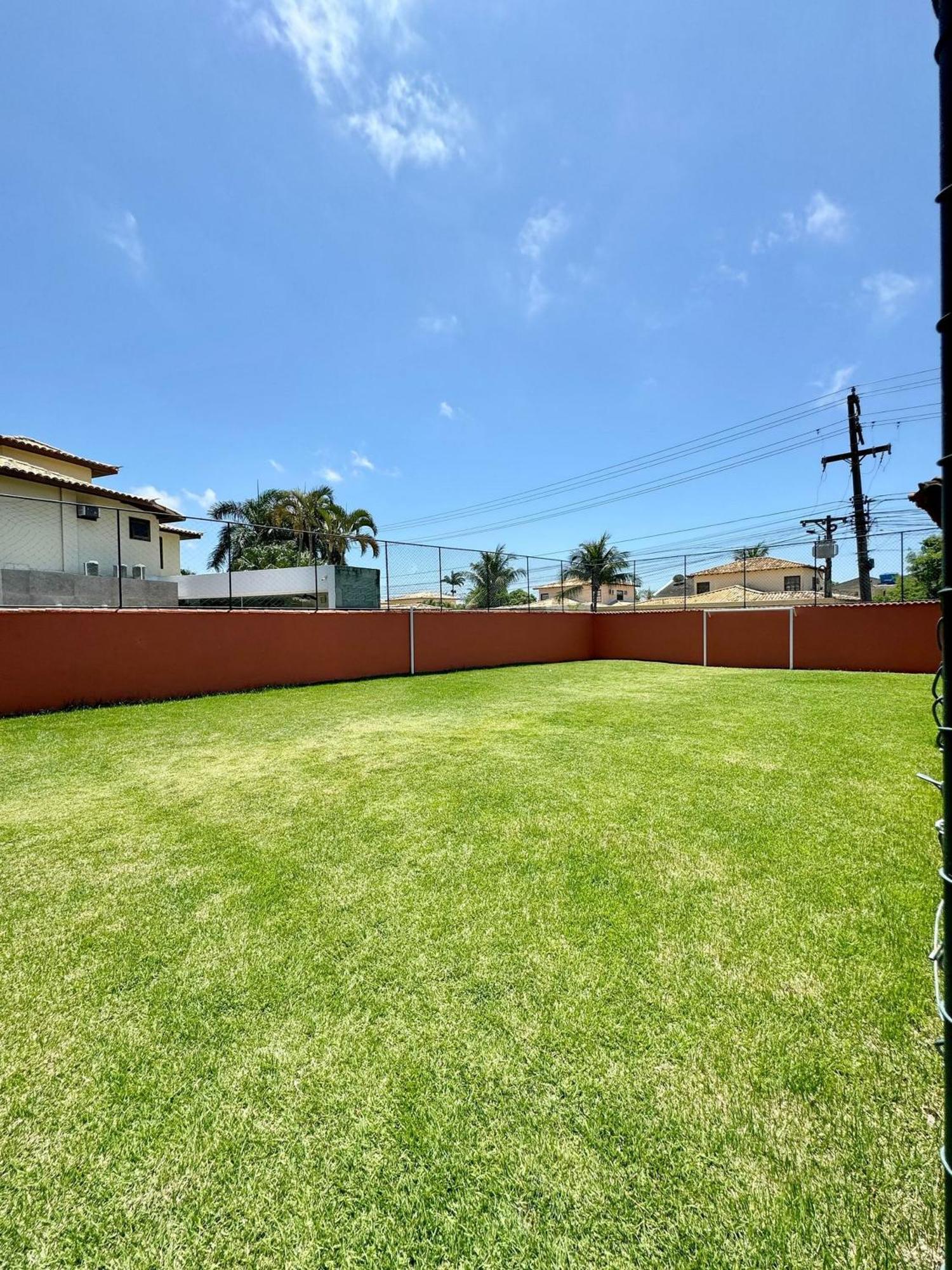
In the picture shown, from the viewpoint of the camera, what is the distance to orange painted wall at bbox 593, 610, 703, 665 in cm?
1470

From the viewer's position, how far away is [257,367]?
17.0m

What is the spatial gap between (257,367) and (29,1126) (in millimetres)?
19621

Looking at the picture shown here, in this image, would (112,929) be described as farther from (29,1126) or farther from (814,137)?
(814,137)

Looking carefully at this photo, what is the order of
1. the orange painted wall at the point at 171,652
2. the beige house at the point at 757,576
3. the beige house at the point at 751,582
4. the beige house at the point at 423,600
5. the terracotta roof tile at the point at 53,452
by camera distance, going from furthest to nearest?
1. the beige house at the point at 757,576
2. the beige house at the point at 751,582
3. the terracotta roof tile at the point at 53,452
4. the beige house at the point at 423,600
5. the orange painted wall at the point at 171,652

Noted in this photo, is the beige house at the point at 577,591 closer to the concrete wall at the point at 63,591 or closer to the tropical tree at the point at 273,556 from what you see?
the tropical tree at the point at 273,556

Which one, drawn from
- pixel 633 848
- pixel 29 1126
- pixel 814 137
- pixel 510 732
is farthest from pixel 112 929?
pixel 814 137

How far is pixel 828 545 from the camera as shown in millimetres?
16828

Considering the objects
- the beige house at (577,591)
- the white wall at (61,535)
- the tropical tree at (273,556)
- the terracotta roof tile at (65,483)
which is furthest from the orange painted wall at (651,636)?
the white wall at (61,535)

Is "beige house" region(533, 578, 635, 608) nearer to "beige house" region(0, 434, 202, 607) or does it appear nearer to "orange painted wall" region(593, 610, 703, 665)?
"orange painted wall" region(593, 610, 703, 665)

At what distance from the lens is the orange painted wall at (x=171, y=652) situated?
712cm

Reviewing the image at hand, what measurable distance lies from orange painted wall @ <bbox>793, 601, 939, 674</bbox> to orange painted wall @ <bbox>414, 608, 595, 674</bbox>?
5.83m

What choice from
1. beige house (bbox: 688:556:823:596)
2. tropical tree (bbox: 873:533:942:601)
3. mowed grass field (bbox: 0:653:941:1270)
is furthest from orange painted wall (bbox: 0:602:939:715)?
beige house (bbox: 688:556:823:596)

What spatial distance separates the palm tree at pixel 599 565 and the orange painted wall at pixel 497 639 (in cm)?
172

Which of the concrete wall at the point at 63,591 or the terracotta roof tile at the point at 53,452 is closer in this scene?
the concrete wall at the point at 63,591
